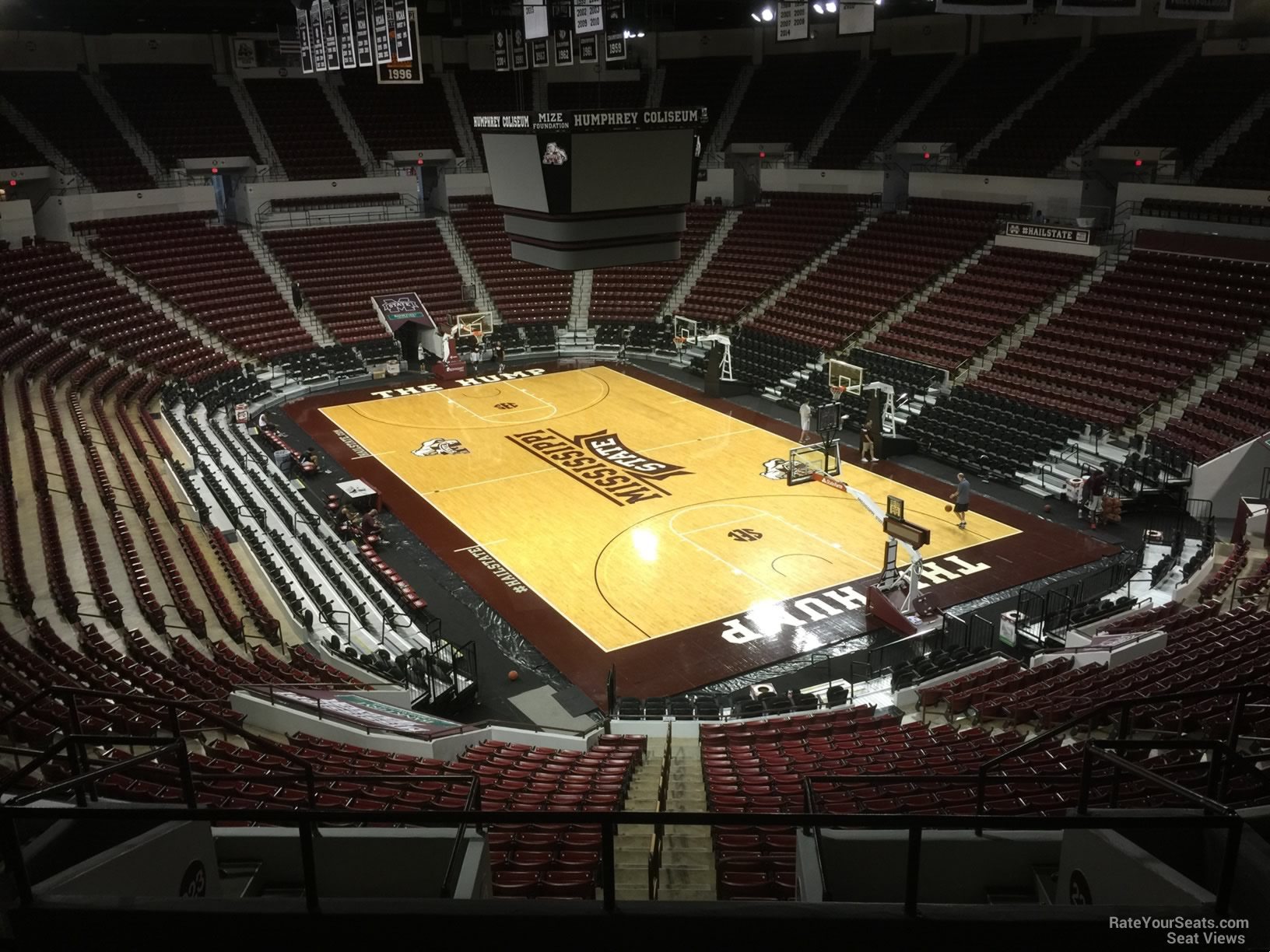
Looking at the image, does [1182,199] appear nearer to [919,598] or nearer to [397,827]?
[919,598]

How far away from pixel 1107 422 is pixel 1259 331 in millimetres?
4283

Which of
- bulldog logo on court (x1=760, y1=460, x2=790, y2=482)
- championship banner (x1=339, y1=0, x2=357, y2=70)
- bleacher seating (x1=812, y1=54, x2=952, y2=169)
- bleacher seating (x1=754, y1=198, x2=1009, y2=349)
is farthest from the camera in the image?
bleacher seating (x1=812, y1=54, x2=952, y2=169)

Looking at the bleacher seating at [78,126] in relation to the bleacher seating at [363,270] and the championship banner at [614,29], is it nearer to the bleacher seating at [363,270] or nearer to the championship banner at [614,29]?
the bleacher seating at [363,270]

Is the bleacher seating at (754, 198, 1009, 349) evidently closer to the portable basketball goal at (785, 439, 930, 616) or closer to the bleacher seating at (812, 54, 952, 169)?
the bleacher seating at (812, 54, 952, 169)

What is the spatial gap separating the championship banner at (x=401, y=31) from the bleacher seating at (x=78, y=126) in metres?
20.4

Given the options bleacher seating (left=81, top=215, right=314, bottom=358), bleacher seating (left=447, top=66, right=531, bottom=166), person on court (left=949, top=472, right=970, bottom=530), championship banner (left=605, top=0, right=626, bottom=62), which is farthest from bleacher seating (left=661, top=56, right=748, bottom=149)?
person on court (left=949, top=472, right=970, bottom=530)

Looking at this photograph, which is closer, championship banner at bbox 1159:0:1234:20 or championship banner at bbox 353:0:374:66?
championship banner at bbox 1159:0:1234:20

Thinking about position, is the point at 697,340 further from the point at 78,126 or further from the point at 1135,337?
the point at 78,126

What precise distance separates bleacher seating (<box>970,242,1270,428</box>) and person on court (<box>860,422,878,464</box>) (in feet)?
13.0

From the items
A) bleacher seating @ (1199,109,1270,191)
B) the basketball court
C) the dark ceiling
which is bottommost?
the basketball court

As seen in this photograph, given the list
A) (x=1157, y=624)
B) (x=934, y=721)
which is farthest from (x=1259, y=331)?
(x=934, y=721)

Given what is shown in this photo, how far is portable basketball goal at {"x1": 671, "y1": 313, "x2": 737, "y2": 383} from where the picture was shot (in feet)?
99.1

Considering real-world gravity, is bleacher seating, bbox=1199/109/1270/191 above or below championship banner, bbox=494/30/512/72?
below

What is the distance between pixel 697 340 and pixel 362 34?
13.1 meters
